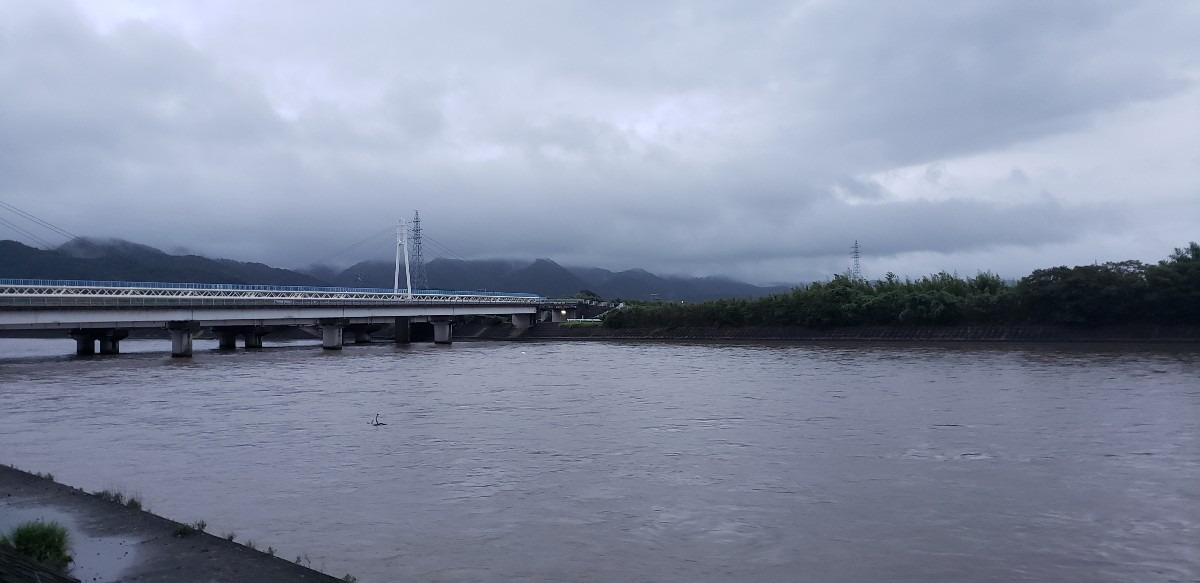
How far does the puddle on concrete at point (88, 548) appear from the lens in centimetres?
876

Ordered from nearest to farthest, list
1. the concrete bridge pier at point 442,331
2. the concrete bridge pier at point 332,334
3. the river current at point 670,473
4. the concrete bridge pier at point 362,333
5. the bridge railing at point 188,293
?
the river current at point 670,473 → the bridge railing at point 188,293 → the concrete bridge pier at point 332,334 → the concrete bridge pier at point 442,331 → the concrete bridge pier at point 362,333

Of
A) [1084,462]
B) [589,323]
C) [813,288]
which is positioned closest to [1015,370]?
[1084,462]

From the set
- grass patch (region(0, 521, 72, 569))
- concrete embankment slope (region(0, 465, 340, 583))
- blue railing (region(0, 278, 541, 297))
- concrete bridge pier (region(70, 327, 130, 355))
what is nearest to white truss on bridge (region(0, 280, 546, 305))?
blue railing (region(0, 278, 541, 297))

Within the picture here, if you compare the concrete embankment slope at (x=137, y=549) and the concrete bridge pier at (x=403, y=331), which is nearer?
the concrete embankment slope at (x=137, y=549)

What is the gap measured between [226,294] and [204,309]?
7273 millimetres

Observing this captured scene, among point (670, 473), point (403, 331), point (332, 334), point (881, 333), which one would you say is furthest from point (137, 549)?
point (403, 331)

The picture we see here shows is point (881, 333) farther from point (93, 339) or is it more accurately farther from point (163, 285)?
point (93, 339)

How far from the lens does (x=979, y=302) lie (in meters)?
74.4

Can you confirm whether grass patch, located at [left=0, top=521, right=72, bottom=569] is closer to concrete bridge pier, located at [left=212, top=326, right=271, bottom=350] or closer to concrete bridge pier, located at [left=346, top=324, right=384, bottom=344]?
concrete bridge pier, located at [left=212, top=326, right=271, bottom=350]

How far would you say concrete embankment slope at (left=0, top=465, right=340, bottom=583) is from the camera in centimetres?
885

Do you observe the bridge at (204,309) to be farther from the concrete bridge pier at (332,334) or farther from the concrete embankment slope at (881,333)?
the concrete embankment slope at (881,333)

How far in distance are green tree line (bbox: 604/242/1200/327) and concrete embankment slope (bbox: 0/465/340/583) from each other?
67.9 metres

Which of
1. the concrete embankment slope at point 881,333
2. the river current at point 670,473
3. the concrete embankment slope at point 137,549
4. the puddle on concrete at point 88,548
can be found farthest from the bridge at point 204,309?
the puddle on concrete at point 88,548

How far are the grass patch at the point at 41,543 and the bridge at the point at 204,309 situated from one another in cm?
4530
